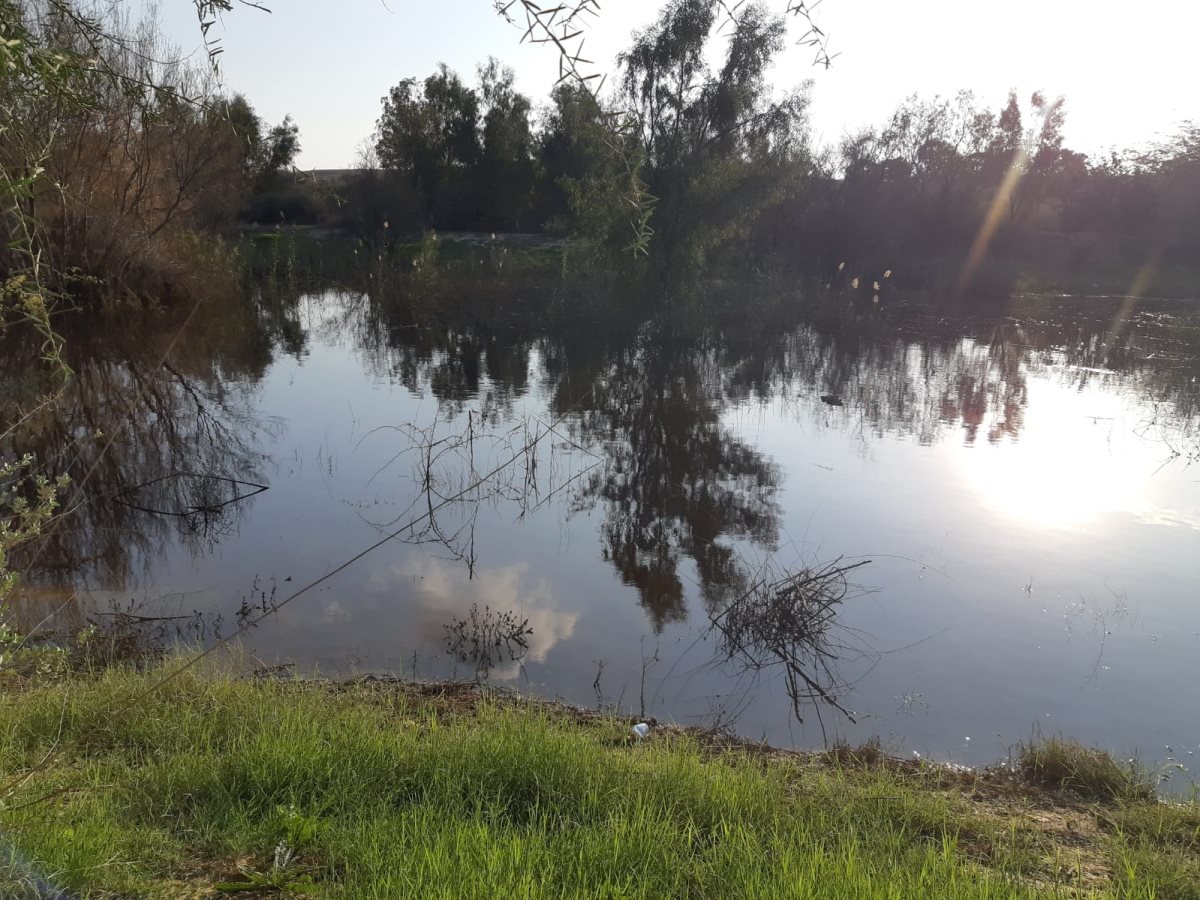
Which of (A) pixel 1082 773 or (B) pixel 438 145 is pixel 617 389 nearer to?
(A) pixel 1082 773

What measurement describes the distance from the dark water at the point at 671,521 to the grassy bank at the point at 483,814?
130cm

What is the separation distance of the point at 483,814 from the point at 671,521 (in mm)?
5921

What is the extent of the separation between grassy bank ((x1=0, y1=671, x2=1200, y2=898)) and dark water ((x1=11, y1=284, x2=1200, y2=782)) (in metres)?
1.30

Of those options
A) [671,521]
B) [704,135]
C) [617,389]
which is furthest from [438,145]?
[671,521]

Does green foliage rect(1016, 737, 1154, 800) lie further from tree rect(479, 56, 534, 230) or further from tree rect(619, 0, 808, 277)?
tree rect(479, 56, 534, 230)

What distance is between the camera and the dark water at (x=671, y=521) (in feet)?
18.7

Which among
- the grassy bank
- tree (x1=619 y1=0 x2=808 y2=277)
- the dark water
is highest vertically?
tree (x1=619 y1=0 x2=808 y2=277)

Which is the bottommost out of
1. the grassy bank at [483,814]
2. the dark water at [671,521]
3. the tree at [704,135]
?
the dark water at [671,521]

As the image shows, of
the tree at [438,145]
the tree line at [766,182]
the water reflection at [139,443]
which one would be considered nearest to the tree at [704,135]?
the tree line at [766,182]

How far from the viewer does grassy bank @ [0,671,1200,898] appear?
232 cm

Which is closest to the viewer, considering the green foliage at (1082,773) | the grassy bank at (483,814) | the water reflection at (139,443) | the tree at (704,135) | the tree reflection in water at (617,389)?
the grassy bank at (483,814)

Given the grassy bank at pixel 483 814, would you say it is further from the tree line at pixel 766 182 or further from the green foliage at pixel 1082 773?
the tree line at pixel 766 182

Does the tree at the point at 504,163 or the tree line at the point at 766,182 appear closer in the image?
the tree line at the point at 766,182

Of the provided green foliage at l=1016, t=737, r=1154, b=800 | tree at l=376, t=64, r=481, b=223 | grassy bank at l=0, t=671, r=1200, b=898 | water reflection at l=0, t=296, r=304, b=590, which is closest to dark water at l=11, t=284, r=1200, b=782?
water reflection at l=0, t=296, r=304, b=590
